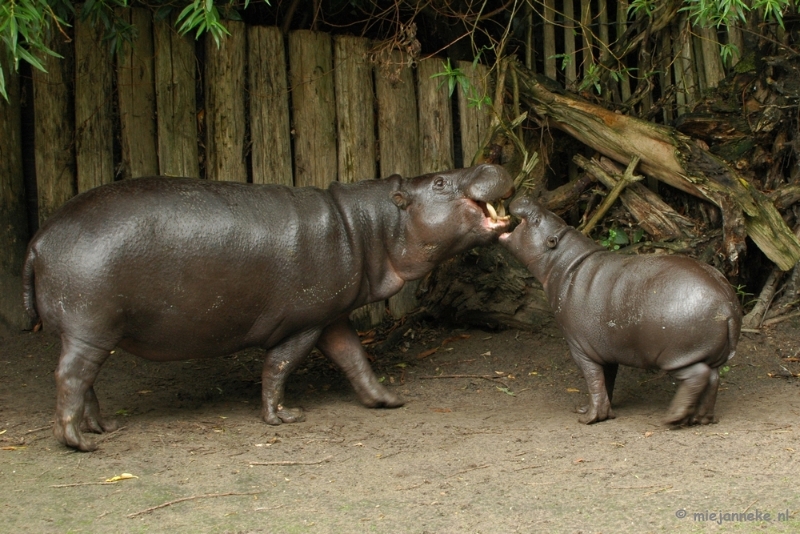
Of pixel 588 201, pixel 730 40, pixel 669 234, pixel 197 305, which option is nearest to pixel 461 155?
pixel 588 201

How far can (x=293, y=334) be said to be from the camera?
5.10 metres

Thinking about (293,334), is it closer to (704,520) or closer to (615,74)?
(704,520)

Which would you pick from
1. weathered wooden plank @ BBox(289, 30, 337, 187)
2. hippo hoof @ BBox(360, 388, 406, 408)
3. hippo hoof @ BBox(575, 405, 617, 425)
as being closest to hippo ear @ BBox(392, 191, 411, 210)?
hippo hoof @ BBox(360, 388, 406, 408)

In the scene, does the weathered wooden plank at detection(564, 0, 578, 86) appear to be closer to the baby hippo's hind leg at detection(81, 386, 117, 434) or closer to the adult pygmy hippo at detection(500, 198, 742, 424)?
the adult pygmy hippo at detection(500, 198, 742, 424)

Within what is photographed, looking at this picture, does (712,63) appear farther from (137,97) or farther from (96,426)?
(96,426)

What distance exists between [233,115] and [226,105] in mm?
83

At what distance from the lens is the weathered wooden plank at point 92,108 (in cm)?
595

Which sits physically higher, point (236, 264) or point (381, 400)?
point (236, 264)

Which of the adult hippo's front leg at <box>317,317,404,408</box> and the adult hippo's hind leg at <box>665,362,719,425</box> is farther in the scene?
the adult hippo's front leg at <box>317,317,404,408</box>

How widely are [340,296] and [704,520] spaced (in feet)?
7.96

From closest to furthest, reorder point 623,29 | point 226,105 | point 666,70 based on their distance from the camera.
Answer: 1. point 226,105
2. point 666,70
3. point 623,29

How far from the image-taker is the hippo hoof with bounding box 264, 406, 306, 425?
5008 mm

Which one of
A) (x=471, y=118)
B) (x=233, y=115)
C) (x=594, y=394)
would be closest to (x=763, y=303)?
(x=594, y=394)

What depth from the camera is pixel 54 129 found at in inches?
234
